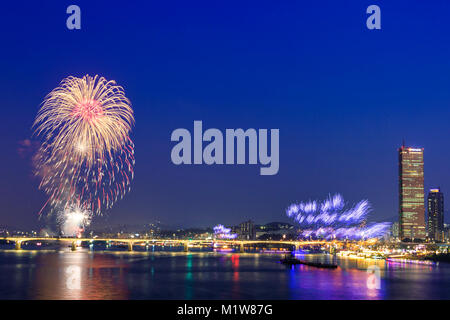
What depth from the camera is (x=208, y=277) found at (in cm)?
10775

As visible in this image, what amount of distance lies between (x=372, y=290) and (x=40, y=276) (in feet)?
210

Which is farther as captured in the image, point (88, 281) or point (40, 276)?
point (40, 276)

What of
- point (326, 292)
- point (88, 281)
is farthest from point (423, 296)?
point (88, 281)

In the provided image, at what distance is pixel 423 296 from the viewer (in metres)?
80.1
